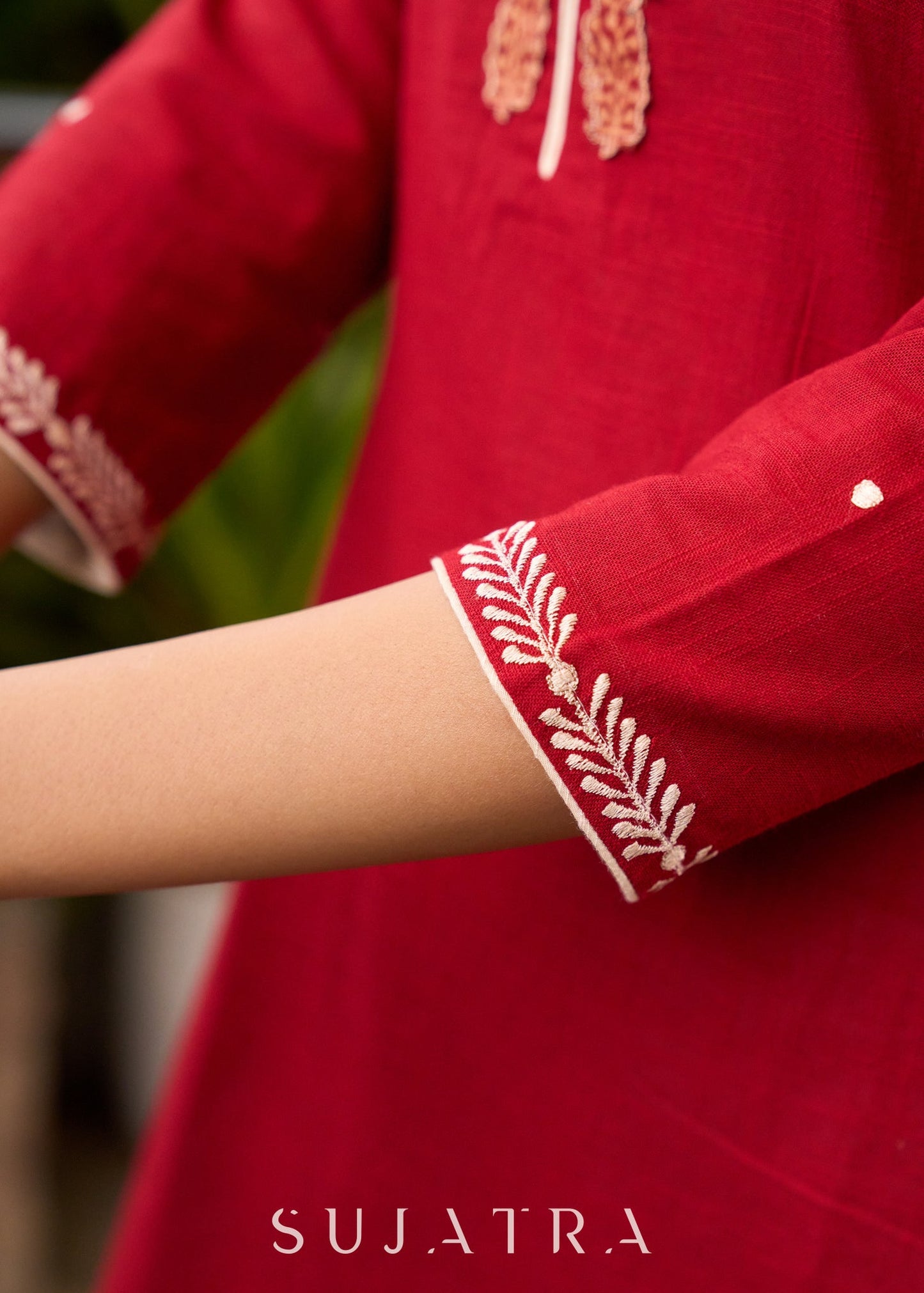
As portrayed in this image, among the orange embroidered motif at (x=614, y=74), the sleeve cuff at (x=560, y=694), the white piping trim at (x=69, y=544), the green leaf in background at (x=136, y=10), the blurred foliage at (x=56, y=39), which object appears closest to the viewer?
the sleeve cuff at (x=560, y=694)

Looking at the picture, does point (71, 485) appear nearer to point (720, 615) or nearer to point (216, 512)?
point (720, 615)

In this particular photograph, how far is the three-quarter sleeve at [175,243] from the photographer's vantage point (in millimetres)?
515

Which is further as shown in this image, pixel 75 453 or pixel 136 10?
pixel 136 10

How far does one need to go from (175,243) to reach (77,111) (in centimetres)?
9

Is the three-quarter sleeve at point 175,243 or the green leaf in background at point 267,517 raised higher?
the green leaf in background at point 267,517

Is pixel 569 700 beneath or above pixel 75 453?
beneath

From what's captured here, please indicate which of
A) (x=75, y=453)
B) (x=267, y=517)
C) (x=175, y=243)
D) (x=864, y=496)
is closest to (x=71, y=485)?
(x=75, y=453)

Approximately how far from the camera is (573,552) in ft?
1.06

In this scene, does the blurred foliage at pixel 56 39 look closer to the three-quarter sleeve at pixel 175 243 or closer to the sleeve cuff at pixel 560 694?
the three-quarter sleeve at pixel 175 243

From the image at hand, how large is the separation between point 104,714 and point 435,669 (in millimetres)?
98

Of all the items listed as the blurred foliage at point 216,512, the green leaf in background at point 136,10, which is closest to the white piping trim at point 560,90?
the blurred foliage at point 216,512

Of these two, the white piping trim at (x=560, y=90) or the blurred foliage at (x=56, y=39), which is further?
the blurred foliage at (x=56, y=39)

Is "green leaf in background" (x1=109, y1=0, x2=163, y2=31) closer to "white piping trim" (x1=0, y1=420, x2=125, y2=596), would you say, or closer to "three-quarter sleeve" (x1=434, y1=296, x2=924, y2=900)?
"white piping trim" (x1=0, y1=420, x2=125, y2=596)

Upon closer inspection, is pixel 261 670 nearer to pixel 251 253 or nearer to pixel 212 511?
pixel 251 253
